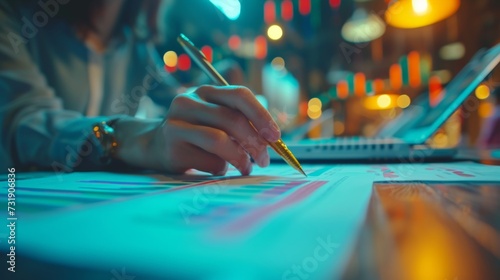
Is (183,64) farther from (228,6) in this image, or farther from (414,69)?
(414,69)

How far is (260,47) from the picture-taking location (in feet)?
9.78

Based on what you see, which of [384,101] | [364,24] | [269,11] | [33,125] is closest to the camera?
[33,125]

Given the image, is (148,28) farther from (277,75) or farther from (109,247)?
(277,75)

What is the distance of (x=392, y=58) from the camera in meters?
2.96

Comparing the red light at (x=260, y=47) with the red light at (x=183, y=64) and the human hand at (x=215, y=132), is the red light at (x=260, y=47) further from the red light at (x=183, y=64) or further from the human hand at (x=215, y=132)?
the human hand at (x=215, y=132)

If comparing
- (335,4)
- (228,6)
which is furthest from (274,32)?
(228,6)

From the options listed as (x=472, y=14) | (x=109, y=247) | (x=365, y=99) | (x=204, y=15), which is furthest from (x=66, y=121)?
(x=365, y=99)

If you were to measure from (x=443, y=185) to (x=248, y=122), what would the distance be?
200 mm

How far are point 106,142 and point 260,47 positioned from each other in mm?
2755

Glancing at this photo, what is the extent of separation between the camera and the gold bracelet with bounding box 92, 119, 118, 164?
0.41 metres

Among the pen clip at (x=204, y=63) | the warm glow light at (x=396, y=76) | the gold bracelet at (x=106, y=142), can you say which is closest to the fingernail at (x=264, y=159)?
the pen clip at (x=204, y=63)

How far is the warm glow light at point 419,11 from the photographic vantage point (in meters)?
1.17

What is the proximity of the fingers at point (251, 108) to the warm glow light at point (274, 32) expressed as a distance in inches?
106

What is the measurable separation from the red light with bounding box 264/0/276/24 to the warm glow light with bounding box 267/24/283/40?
6cm
